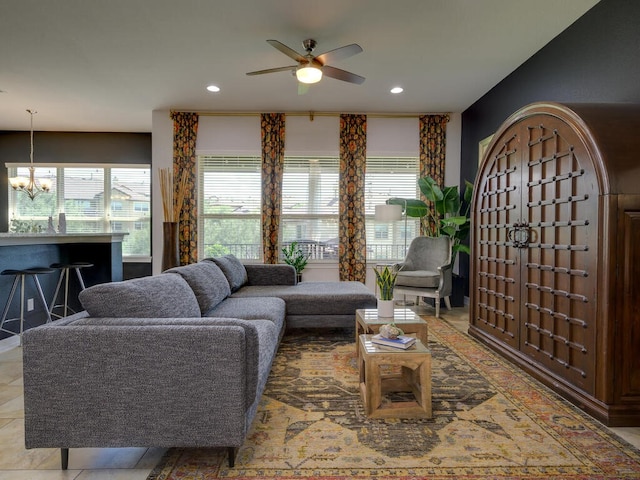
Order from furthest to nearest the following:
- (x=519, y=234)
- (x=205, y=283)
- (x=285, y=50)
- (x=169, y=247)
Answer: (x=169, y=247) < (x=285, y=50) < (x=205, y=283) < (x=519, y=234)

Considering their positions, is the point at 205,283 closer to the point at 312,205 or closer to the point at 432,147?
the point at 312,205

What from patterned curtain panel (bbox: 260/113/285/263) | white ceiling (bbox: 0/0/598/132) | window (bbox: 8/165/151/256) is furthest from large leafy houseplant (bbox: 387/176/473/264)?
window (bbox: 8/165/151/256)

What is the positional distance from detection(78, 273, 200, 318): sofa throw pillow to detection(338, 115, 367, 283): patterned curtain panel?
3.49m

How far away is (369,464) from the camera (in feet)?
5.28

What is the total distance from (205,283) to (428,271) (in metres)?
3.11

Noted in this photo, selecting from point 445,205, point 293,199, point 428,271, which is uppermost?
point 293,199

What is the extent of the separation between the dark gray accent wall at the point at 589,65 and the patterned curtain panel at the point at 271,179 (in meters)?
3.08

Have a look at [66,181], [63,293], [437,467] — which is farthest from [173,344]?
[66,181]

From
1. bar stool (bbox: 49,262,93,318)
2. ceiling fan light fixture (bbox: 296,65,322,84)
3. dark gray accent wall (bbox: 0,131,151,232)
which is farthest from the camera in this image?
dark gray accent wall (bbox: 0,131,151,232)

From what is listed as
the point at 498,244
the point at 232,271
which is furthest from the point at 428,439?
the point at 232,271

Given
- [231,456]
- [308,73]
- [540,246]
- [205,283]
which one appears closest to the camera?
[231,456]

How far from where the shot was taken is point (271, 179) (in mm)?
5492

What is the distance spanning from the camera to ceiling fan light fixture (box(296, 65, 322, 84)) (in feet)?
10.3

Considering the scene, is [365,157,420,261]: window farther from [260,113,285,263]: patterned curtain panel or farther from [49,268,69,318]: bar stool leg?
[49,268,69,318]: bar stool leg
